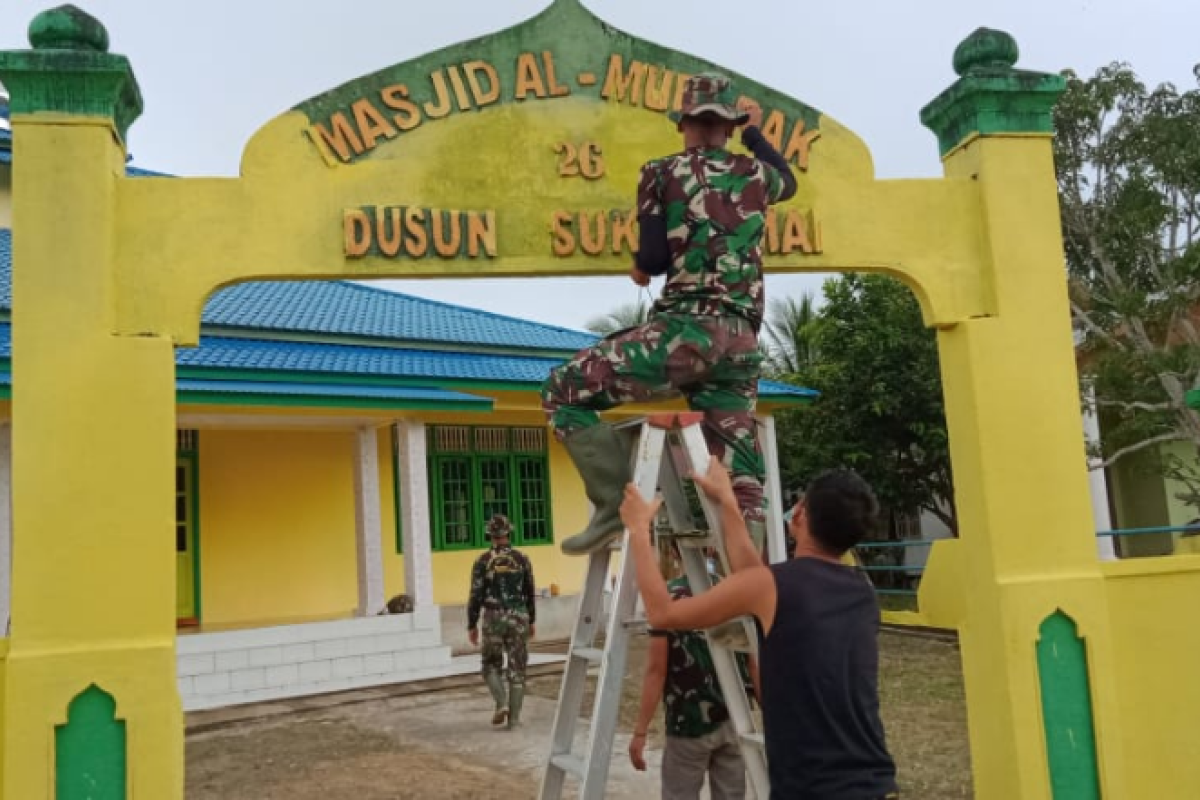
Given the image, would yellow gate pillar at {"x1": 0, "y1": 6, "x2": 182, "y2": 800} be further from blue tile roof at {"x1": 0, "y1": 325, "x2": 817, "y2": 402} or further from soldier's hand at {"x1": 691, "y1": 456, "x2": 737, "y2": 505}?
blue tile roof at {"x1": 0, "y1": 325, "x2": 817, "y2": 402}

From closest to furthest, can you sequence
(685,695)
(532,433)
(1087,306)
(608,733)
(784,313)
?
(608,733)
(685,695)
(1087,306)
(532,433)
(784,313)

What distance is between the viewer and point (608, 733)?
343cm

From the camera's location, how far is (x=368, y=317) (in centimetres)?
1716

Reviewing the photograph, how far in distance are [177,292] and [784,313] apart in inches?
977

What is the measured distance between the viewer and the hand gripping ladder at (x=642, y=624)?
343cm

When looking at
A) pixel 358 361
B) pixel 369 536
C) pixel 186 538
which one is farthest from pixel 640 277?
pixel 186 538

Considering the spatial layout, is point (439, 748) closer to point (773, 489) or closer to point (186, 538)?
point (186, 538)

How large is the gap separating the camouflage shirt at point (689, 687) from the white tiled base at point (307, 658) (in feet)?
26.9

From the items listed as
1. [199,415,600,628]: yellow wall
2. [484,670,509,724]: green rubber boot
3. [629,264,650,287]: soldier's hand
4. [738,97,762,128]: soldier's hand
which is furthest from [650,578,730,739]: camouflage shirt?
[199,415,600,628]: yellow wall

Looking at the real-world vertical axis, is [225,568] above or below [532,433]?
below

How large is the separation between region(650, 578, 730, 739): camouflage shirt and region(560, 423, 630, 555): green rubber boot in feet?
1.61

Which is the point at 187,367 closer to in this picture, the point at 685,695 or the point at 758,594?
the point at 685,695

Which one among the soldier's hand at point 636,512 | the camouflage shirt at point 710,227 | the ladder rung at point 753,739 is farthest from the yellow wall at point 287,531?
the soldier's hand at point 636,512

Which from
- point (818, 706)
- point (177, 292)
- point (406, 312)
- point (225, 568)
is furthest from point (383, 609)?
point (818, 706)
